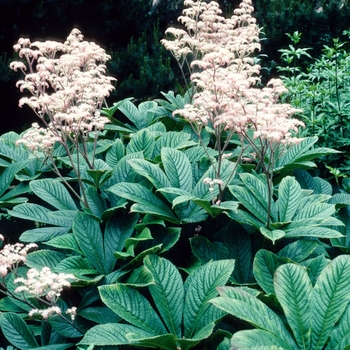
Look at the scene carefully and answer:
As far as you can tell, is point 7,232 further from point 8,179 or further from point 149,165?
point 149,165

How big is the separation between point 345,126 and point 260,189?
116cm

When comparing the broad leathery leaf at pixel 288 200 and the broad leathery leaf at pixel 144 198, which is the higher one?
the broad leathery leaf at pixel 288 200

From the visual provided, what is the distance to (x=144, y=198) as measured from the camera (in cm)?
214

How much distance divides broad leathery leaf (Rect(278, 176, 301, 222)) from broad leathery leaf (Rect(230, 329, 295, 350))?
695 millimetres

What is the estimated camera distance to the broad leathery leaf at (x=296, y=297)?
1.56m

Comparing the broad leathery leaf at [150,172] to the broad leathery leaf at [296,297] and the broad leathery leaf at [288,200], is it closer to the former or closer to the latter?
the broad leathery leaf at [288,200]

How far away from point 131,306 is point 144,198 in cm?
57

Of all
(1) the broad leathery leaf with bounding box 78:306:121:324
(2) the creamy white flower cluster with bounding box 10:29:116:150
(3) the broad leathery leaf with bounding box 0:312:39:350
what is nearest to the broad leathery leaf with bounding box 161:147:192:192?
(2) the creamy white flower cluster with bounding box 10:29:116:150

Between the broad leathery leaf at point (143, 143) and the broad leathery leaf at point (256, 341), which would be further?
the broad leathery leaf at point (143, 143)

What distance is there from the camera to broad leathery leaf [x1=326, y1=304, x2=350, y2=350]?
1517mm

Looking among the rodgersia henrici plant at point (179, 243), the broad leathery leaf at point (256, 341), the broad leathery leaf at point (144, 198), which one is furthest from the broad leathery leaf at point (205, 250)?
the broad leathery leaf at point (256, 341)

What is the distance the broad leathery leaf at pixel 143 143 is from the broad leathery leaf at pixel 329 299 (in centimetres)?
123

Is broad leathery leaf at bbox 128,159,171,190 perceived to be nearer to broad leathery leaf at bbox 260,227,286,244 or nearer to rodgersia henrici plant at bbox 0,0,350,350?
rodgersia henrici plant at bbox 0,0,350,350

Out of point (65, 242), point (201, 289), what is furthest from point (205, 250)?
point (65, 242)
